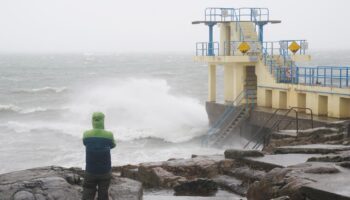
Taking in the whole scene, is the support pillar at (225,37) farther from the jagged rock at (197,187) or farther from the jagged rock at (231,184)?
the jagged rock at (197,187)

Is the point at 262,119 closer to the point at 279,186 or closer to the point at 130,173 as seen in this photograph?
the point at 130,173

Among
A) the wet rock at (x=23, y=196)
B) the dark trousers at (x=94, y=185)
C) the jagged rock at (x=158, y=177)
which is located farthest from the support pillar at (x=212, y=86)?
the wet rock at (x=23, y=196)

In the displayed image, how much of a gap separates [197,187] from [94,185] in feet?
11.4

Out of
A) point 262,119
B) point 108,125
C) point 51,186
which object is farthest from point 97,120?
point 108,125

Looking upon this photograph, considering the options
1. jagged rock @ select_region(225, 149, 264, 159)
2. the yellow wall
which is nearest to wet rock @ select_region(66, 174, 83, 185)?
jagged rock @ select_region(225, 149, 264, 159)

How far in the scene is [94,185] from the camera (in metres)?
8.30

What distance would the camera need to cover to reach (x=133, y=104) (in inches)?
1737

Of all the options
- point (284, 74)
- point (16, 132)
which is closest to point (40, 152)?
point (16, 132)

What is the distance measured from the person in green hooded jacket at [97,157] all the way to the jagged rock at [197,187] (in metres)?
3.19

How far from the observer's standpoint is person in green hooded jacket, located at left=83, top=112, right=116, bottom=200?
322 inches

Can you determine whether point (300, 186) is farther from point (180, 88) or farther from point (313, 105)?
point (180, 88)

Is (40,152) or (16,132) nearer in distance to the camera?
(40,152)

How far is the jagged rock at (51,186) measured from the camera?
840 cm

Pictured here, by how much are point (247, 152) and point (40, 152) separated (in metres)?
16.4
